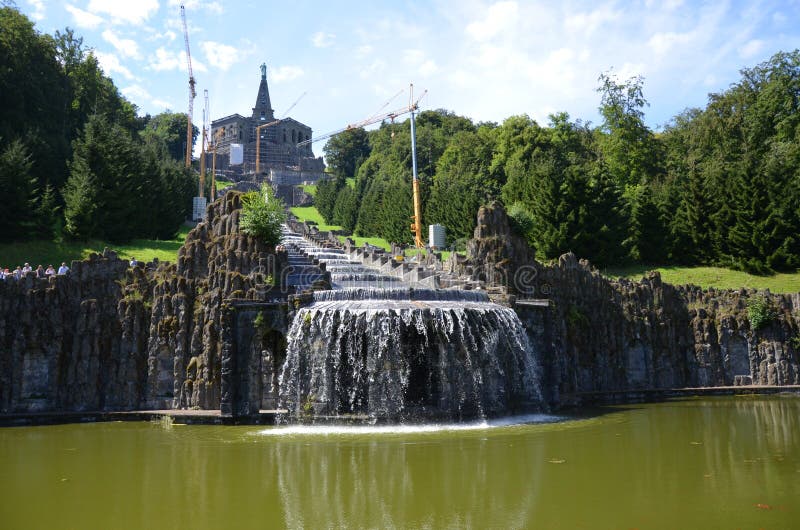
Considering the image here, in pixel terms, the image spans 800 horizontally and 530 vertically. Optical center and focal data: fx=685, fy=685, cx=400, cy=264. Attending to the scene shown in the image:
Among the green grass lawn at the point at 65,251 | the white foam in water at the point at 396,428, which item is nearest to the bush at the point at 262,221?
the white foam in water at the point at 396,428

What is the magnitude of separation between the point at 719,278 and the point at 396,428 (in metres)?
30.3

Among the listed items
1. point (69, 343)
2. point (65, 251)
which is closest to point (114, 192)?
point (65, 251)

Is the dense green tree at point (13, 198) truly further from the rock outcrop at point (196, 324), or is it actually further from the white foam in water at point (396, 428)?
the white foam in water at point (396, 428)

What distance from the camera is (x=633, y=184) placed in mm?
64938

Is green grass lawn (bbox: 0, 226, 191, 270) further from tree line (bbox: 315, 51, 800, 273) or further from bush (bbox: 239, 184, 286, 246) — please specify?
tree line (bbox: 315, 51, 800, 273)

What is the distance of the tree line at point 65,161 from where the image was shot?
131ft

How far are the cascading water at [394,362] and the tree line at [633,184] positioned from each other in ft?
31.6

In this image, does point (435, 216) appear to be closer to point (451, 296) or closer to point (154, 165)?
point (154, 165)

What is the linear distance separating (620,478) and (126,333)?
2104cm

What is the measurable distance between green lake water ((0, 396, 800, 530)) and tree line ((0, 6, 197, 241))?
74.6ft

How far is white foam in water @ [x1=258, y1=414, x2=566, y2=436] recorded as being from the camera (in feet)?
66.4

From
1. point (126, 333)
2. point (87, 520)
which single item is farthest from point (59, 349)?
point (87, 520)

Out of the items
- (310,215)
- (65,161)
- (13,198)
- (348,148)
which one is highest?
(348,148)

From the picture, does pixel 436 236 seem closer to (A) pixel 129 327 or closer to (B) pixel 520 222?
(B) pixel 520 222
